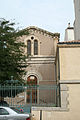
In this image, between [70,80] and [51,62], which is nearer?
[70,80]

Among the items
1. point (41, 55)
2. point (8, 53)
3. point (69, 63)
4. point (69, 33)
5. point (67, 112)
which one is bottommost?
point (67, 112)

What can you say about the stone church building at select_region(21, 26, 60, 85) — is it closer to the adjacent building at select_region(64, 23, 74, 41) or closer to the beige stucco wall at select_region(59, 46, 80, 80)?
the adjacent building at select_region(64, 23, 74, 41)

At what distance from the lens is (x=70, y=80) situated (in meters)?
9.03

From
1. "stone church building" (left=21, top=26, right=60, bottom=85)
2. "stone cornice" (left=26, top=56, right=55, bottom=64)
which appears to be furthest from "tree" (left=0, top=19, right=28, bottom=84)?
"stone cornice" (left=26, top=56, right=55, bottom=64)

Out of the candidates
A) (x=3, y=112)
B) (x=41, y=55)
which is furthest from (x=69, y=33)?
(x=3, y=112)

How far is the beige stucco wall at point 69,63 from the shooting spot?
30.3 feet

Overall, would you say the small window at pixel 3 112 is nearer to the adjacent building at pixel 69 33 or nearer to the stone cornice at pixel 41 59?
the stone cornice at pixel 41 59

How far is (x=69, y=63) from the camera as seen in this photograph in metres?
9.48

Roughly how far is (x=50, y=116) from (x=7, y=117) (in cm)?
277

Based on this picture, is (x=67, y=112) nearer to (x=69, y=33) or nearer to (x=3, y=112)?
(x=3, y=112)

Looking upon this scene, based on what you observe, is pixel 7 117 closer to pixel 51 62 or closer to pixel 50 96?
pixel 50 96

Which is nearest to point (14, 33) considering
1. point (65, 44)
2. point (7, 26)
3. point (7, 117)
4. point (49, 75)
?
point (7, 26)

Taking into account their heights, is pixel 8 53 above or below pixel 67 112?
above

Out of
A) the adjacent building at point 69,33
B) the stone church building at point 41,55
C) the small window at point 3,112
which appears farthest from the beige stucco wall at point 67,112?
the adjacent building at point 69,33
